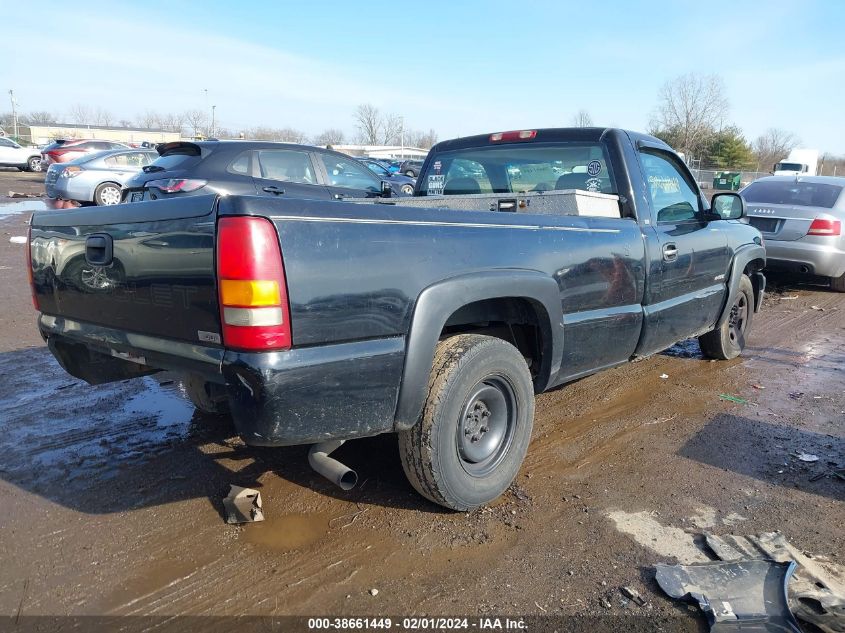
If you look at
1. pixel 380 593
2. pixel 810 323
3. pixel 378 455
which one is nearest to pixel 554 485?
pixel 378 455

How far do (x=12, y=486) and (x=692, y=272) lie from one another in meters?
4.33

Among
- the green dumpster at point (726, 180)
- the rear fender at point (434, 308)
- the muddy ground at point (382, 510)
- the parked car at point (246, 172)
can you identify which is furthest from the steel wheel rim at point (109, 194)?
the green dumpster at point (726, 180)

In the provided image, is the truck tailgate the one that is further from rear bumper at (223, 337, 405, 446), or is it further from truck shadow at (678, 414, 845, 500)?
truck shadow at (678, 414, 845, 500)

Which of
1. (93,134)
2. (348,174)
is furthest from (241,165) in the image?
(93,134)

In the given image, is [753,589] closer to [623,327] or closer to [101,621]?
[623,327]

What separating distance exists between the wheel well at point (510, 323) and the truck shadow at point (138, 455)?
905 millimetres

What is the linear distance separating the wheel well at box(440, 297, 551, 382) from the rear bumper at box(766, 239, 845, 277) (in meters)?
6.57

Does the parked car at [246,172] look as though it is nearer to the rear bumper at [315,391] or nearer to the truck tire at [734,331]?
the truck tire at [734,331]

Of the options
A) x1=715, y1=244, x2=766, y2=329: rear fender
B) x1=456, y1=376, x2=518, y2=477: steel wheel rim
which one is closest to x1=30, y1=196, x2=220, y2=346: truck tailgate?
x1=456, y1=376, x2=518, y2=477: steel wheel rim

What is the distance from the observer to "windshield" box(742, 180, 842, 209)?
860cm

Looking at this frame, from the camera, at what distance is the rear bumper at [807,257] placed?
27.1 feet

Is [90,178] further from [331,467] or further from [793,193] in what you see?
[331,467]

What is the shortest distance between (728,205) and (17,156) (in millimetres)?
33886

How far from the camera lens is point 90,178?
14.8 meters
